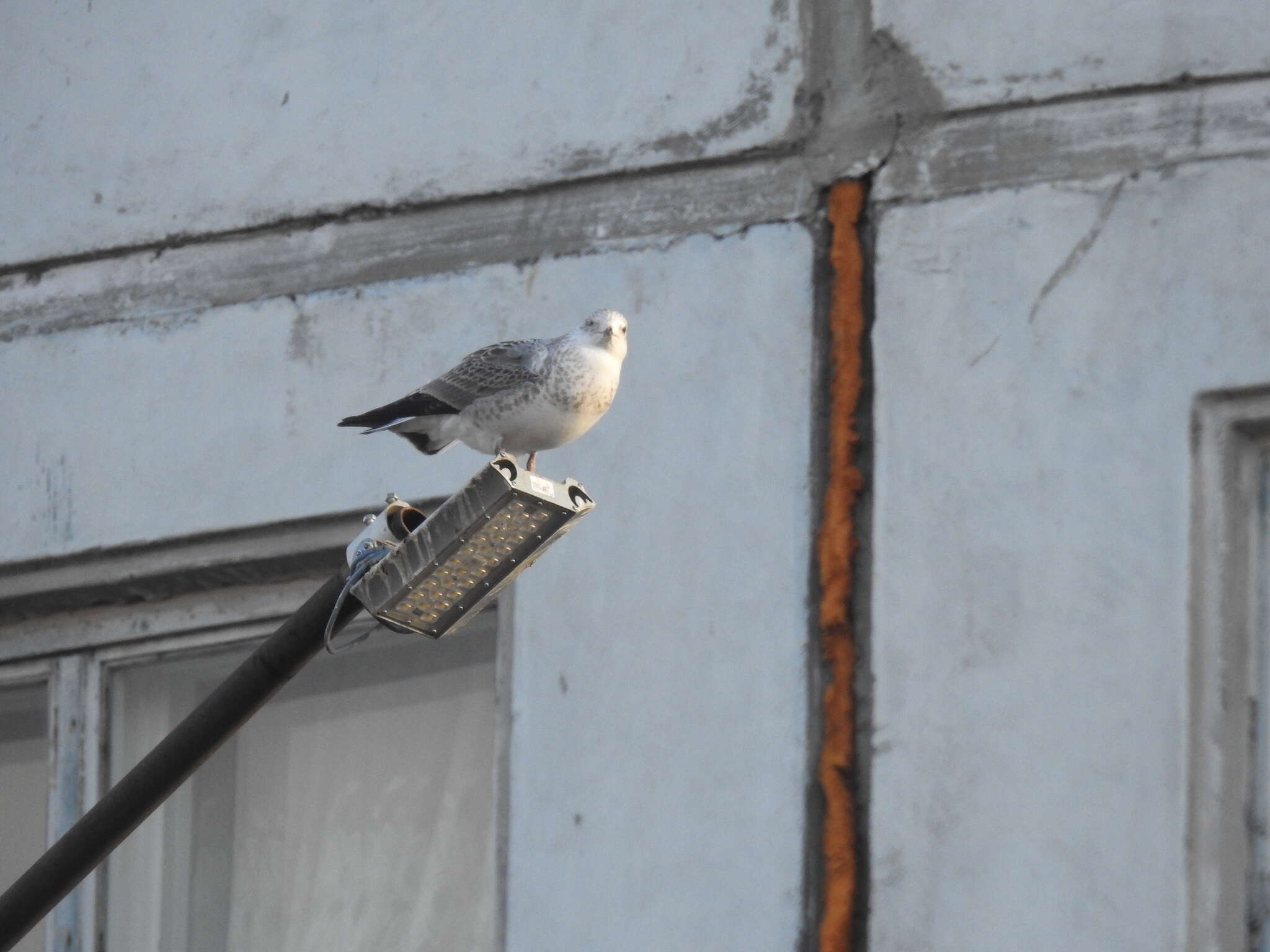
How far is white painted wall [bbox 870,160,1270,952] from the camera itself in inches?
236

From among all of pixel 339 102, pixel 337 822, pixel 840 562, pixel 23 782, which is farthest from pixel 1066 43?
pixel 23 782

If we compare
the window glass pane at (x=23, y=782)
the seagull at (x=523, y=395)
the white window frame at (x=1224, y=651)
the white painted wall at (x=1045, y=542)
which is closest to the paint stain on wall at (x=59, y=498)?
the window glass pane at (x=23, y=782)

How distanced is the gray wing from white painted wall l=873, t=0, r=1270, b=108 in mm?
1481

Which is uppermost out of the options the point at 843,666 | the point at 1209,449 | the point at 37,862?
the point at 1209,449

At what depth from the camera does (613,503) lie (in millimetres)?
6684

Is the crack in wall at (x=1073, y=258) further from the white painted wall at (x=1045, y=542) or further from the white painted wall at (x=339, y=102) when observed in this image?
the white painted wall at (x=339, y=102)

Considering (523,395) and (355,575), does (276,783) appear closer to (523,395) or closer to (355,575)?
(523,395)

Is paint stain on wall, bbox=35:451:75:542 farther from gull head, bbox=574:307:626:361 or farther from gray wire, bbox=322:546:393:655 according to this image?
gray wire, bbox=322:546:393:655

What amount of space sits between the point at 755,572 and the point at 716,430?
0.36 metres

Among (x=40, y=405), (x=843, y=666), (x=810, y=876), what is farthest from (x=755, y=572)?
(x=40, y=405)

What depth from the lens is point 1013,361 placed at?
6.39 metres

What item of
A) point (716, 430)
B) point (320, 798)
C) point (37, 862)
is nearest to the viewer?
point (37, 862)

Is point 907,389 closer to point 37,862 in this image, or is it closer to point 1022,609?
point 1022,609

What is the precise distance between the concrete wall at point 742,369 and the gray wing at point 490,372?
1.01m
